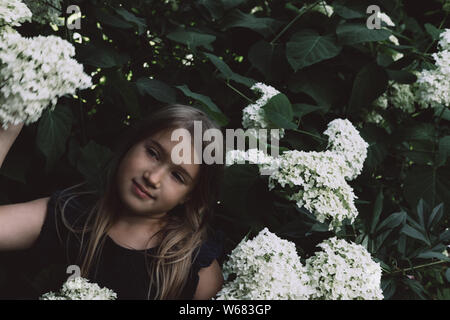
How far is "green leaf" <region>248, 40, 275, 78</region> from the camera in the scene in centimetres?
204

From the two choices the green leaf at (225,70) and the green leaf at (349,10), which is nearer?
the green leaf at (225,70)

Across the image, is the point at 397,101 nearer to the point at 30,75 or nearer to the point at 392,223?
the point at 392,223

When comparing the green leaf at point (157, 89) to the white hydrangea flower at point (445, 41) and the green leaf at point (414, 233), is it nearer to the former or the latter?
the green leaf at point (414, 233)

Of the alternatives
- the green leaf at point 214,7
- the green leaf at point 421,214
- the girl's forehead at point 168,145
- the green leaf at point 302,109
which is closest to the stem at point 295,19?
the green leaf at point 214,7

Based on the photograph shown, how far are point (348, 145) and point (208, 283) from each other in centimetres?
68

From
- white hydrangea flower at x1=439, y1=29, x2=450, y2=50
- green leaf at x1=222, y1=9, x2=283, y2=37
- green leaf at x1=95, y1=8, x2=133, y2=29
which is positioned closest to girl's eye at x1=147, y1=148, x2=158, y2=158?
green leaf at x1=95, y1=8, x2=133, y2=29

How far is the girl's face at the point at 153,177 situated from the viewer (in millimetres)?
1411

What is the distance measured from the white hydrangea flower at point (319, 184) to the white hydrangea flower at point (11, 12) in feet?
2.85

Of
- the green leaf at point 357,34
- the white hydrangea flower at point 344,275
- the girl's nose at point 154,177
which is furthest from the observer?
the green leaf at point 357,34

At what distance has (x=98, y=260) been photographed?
1506 millimetres

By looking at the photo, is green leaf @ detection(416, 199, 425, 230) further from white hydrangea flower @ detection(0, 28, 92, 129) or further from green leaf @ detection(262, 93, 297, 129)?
white hydrangea flower @ detection(0, 28, 92, 129)

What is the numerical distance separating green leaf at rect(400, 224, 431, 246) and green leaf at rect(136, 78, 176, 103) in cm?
97

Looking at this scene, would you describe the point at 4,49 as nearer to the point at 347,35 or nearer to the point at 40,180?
the point at 40,180

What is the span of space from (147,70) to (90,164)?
2.12ft
